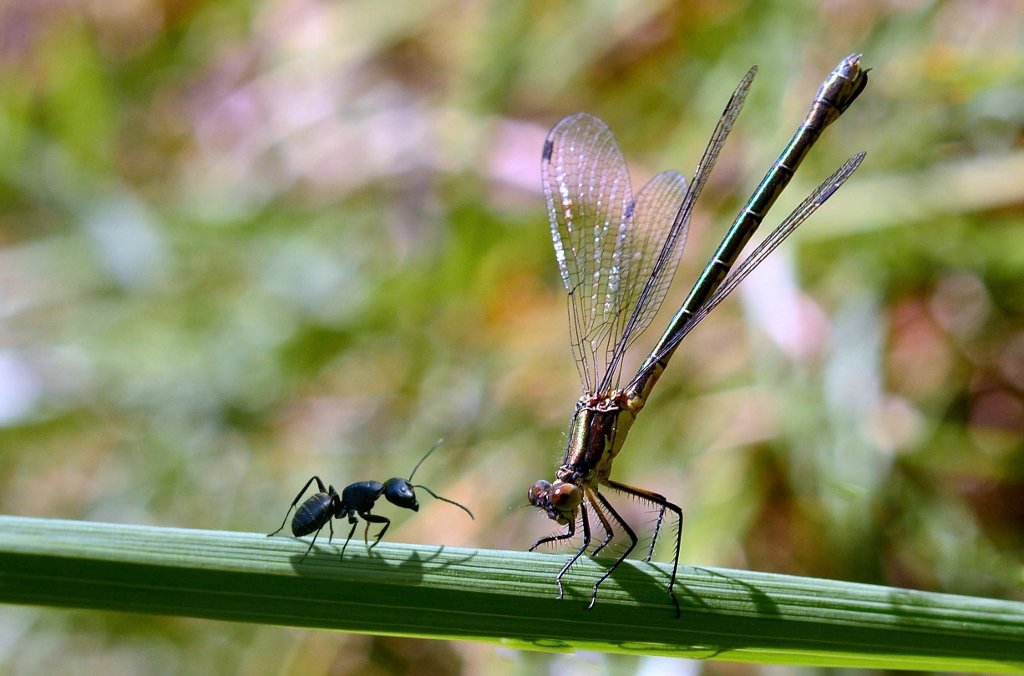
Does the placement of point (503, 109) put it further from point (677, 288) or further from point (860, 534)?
point (860, 534)

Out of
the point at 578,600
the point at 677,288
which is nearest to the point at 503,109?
the point at 677,288

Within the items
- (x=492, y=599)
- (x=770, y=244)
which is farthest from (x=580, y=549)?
(x=770, y=244)

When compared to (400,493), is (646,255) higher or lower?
higher

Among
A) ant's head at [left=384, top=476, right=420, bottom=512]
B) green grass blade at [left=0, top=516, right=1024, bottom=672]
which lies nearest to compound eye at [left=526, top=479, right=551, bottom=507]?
ant's head at [left=384, top=476, right=420, bottom=512]

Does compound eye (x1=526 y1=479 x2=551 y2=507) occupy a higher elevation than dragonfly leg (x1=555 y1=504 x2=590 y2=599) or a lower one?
higher

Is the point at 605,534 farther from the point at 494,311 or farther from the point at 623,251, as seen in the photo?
the point at 494,311

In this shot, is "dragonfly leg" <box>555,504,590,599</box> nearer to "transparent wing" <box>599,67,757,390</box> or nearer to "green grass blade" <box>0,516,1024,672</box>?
"green grass blade" <box>0,516,1024,672</box>

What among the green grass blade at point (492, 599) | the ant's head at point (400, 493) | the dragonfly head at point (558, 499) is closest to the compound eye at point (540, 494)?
the dragonfly head at point (558, 499)
